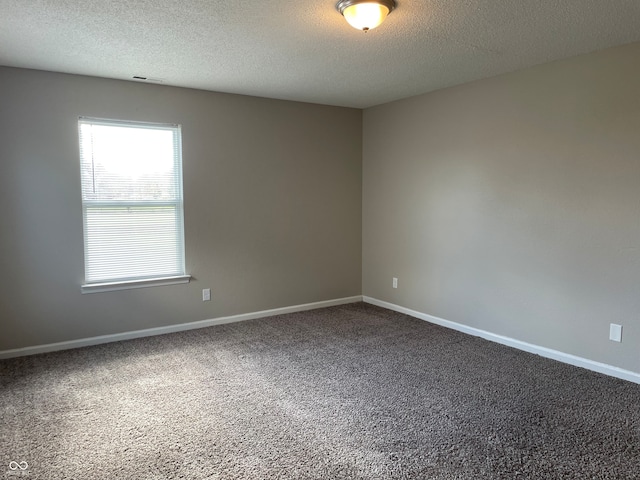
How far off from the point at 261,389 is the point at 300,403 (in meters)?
0.35

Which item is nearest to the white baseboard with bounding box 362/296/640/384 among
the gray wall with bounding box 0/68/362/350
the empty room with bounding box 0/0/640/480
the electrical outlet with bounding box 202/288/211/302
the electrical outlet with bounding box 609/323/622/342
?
the empty room with bounding box 0/0/640/480

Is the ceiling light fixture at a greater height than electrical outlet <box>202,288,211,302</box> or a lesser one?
greater

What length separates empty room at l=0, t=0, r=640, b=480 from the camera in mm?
2482

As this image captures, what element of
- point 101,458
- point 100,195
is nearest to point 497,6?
point 101,458

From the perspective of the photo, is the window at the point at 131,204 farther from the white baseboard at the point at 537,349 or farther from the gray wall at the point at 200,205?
the white baseboard at the point at 537,349

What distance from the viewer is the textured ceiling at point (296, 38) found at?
250 centimetres

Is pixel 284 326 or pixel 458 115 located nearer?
pixel 458 115

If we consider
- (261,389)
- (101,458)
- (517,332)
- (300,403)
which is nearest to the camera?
(101,458)

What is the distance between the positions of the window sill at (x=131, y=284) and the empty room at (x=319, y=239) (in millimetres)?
18

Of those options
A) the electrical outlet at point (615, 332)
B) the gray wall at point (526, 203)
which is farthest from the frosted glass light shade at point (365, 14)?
the electrical outlet at point (615, 332)

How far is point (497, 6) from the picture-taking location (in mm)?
2488

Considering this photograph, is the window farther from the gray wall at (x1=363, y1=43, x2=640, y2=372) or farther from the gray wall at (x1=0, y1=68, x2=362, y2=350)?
the gray wall at (x1=363, y1=43, x2=640, y2=372)

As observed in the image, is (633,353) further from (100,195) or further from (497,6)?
(100,195)

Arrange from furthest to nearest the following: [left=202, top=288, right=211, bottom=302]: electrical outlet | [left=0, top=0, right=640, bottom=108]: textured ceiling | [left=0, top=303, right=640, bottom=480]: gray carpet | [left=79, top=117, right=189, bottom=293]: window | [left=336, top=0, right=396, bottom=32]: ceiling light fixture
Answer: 1. [left=202, top=288, right=211, bottom=302]: electrical outlet
2. [left=79, top=117, right=189, bottom=293]: window
3. [left=0, top=0, right=640, bottom=108]: textured ceiling
4. [left=336, top=0, right=396, bottom=32]: ceiling light fixture
5. [left=0, top=303, right=640, bottom=480]: gray carpet
